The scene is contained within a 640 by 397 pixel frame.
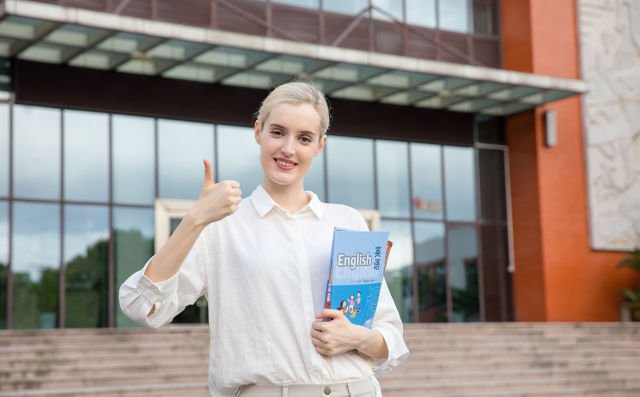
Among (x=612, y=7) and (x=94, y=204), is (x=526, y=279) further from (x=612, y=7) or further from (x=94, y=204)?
Result: (x=94, y=204)

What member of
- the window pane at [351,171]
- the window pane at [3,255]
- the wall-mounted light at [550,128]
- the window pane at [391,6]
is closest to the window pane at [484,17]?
the window pane at [391,6]

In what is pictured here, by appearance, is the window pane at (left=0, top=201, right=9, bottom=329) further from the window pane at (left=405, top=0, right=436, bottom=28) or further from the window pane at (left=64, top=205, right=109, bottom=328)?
the window pane at (left=405, top=0, right=436, bottom=28)

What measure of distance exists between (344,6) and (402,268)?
6.29 m

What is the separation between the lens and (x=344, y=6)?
19.1 m

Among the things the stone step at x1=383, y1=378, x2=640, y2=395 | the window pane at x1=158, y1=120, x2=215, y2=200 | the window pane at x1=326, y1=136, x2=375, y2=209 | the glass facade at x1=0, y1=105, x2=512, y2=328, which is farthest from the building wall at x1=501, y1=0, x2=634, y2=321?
the window pane at x1=158, y1=120, x2=215, y2=200

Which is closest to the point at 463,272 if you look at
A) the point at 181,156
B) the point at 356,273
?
the point at 181,156

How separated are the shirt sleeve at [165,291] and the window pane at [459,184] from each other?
18.8 metres

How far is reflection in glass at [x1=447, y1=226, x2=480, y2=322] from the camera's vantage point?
20.7m

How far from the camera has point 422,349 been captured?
1429 centimetres

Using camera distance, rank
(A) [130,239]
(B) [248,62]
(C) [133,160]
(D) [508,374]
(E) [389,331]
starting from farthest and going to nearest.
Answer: (C) [133,160] < (A) [130,239] < (B) [248,62] < (D) [508,374] < (E) [389,331]

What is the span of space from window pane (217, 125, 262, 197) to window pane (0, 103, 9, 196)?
4.34 metres

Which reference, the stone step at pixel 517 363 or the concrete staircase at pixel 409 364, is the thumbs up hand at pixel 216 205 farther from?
the stone step at pixel 517 363

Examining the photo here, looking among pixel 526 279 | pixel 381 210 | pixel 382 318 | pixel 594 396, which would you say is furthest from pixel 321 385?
pixel 526 279

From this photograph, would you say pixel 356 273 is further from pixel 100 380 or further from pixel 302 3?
pixel 302 3
